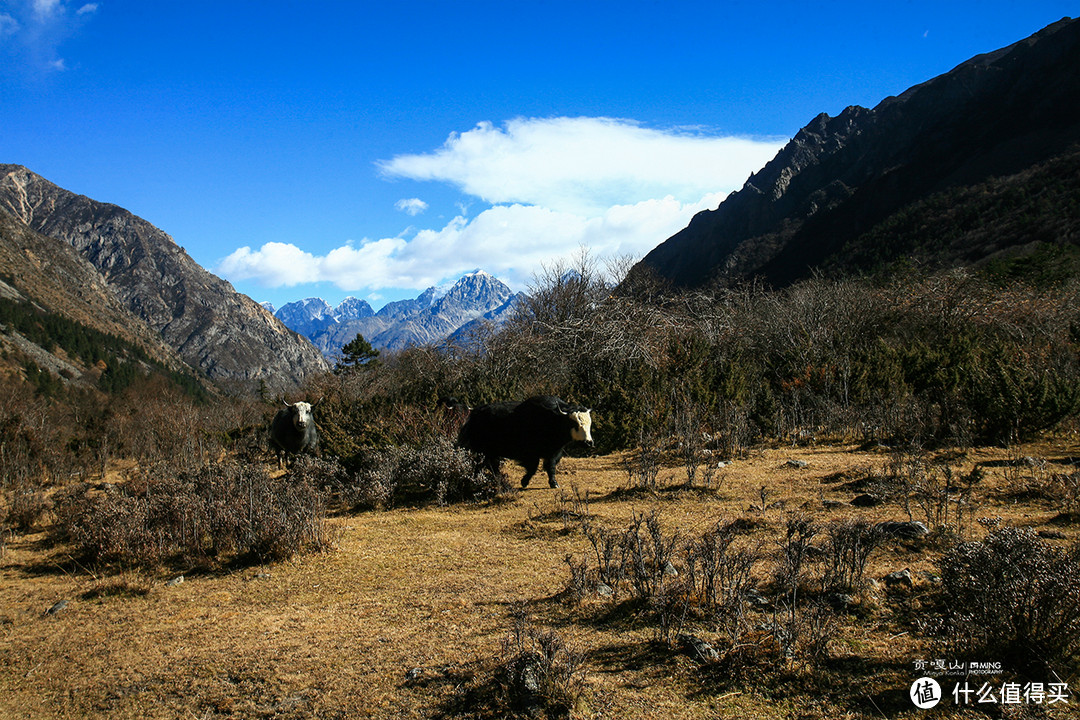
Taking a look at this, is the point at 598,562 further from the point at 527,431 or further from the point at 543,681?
the point at 527,431

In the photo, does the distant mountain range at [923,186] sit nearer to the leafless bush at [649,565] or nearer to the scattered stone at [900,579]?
the scattered stone at [900,579]

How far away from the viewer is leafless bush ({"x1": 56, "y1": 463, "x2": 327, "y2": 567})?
20.6ft

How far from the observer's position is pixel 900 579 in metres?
4.43

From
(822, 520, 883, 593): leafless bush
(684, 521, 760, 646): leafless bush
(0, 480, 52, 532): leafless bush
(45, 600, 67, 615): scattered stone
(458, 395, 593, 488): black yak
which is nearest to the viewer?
(684, 521, 760, 646): leafless bush

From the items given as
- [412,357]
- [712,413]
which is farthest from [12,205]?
[712,413]

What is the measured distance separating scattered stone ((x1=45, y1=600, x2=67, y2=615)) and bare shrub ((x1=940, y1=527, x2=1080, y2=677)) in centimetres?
726

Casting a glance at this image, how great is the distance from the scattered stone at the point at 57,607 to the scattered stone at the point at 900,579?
289 inches

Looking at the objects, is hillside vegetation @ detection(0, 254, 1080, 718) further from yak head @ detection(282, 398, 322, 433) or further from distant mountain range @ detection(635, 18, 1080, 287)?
distant mountain range @ detection(635, 18, 1080, 287)

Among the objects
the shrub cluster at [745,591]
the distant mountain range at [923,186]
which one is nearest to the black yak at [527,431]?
the shrub cluster at [745,591]

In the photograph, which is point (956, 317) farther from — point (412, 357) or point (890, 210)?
point (890, 210)

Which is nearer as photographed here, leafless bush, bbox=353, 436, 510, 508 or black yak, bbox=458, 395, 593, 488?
black yak, bbox=458, 395, 593, 488

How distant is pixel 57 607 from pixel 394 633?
3.54 m

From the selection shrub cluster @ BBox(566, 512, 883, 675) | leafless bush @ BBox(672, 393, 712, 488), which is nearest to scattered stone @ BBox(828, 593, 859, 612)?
shrub cluster @ BBox(566, 512, 883, 675)

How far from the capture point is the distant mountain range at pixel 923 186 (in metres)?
47.4
